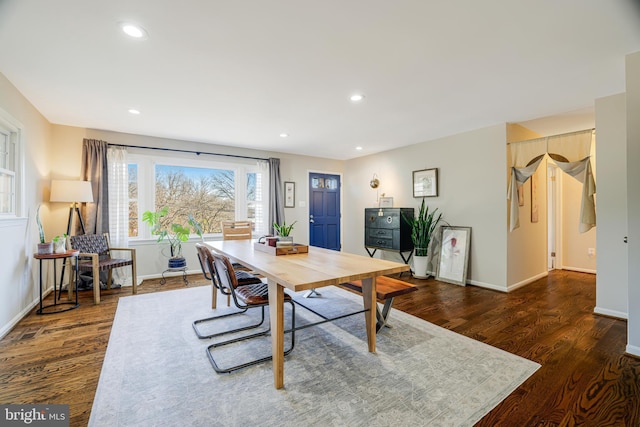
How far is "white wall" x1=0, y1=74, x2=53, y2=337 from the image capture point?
2.60 metres

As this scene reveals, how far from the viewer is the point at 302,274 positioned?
6.01 ft

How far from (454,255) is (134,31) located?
466cm

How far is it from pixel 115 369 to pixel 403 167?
4.99m

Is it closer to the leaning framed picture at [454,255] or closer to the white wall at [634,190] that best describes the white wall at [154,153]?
the leaning framed picture at [454,255]

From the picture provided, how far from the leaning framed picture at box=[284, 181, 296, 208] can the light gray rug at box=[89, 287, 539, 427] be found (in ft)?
11.5

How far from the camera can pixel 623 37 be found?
1989 mm

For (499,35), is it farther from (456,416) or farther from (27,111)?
(27,111)

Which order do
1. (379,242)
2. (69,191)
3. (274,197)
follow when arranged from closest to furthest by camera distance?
(69,191) → (379,242) → (274,197)

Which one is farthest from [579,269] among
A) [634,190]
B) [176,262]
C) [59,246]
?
[59,246]

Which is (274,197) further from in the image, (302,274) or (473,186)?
(302,274)

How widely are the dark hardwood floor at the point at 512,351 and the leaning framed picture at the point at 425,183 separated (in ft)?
5.80

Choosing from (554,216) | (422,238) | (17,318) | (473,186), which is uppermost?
(473,186)

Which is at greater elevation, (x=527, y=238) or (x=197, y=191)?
(x=197, y=191)

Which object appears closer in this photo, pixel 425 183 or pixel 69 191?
pixel 69 191
